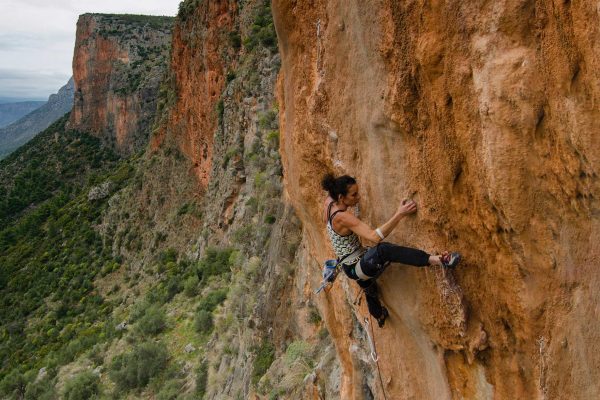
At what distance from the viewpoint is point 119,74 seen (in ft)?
261

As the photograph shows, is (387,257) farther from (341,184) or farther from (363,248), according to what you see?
(341,184)

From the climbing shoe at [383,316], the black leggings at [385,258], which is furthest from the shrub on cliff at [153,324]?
the black leggings at [385,258]

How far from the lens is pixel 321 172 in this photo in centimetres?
593

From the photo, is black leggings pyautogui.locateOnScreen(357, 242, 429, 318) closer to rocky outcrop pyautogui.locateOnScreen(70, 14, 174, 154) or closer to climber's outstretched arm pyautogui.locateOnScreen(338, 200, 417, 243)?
climber's outstretched arm pyautogui.locateOnScreen(338, 200, 417, 243)

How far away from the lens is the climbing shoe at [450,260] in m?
4.18

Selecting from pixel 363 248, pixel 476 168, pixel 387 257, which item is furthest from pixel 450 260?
pixel 363 248

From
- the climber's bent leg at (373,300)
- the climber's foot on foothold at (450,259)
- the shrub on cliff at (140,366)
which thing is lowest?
the shrub on cliff at (140,366)

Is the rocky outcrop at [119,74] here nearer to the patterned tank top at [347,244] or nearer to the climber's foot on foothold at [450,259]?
the patterned tank top at [347,244]

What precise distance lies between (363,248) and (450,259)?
3.88 feet

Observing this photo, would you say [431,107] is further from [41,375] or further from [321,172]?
[41,375]

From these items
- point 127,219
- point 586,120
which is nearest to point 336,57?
point 586,120

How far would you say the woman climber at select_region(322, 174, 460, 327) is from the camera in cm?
446

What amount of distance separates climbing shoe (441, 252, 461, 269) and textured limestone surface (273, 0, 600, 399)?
0.10 meters

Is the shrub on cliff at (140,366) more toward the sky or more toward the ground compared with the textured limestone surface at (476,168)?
more toward the ground
